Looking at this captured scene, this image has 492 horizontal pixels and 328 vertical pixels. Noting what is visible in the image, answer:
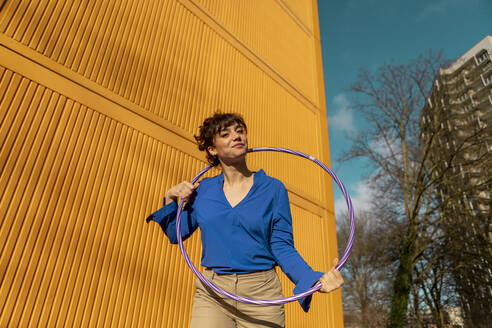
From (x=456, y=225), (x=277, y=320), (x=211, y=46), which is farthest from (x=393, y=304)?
(x=277, y=320)

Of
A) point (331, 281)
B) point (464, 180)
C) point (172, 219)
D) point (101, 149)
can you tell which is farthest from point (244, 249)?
point (464, 180)

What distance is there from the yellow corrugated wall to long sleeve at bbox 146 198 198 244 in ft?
8.47

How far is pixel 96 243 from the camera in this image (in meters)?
4.82

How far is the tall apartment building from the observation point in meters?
14.5

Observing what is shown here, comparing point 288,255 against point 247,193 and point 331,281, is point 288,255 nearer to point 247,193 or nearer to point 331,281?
point 331,281

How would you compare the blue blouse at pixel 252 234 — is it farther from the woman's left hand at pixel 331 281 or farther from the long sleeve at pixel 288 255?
the woman's left hand at pixel 331 281

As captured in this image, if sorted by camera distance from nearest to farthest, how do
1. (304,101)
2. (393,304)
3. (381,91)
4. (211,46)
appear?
(211,46) → (304,101) → (393,304) → (381,91)

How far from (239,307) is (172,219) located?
898 millimetres

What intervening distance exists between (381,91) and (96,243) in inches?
695

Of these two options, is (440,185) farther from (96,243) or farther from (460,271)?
(96,243)

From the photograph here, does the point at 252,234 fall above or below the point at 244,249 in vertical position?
above

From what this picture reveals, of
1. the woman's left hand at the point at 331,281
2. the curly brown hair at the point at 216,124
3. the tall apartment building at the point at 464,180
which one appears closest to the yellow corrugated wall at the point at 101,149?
the curly brown hair at the point at 216,124

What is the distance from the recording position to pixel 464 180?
1634cm

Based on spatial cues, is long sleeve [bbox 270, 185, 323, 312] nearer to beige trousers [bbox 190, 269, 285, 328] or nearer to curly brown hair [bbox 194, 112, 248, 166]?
beige trousers [bbox 190, 269, 285, 328]
